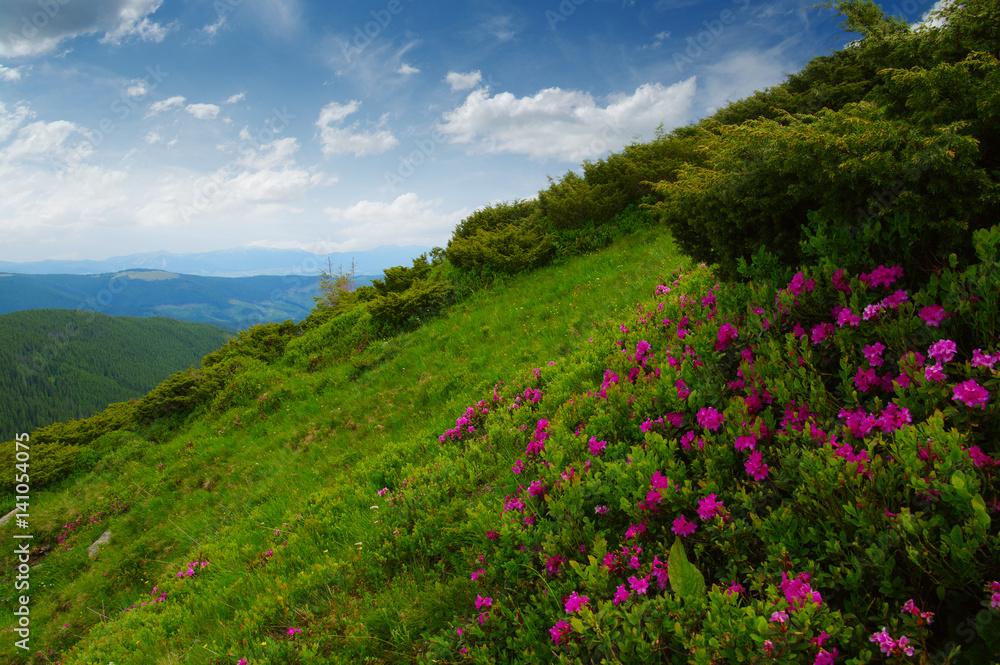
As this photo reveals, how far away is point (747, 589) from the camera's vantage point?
2.12 metres

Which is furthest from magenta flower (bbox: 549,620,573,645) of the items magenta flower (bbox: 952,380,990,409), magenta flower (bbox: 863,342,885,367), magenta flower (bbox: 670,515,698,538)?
magenta flower (bbox: 863,342,885,367)

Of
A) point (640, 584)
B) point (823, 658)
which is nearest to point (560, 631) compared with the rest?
point (640, 584)

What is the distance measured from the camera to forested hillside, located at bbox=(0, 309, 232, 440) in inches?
5074

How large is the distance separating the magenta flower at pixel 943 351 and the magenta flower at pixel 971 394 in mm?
177

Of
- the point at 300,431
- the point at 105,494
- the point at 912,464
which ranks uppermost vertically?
the point at 912,464

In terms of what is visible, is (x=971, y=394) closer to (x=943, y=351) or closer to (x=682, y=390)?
(x=943, y=351)

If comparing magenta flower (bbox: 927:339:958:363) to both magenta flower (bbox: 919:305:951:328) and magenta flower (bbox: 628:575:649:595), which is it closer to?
magenta flower (bbox: 919:305:951:328)

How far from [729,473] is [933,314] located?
1.34 meters

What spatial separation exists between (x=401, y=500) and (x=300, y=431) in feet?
18.7

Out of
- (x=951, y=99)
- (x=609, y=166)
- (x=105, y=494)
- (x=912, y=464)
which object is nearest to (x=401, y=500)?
(x=912, y=464)

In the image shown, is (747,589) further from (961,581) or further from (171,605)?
(171,605)

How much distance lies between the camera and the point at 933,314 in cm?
233

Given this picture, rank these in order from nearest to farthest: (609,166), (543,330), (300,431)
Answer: (543,330) → (300,431) → (609,166)

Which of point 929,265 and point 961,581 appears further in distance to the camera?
point 929,265
